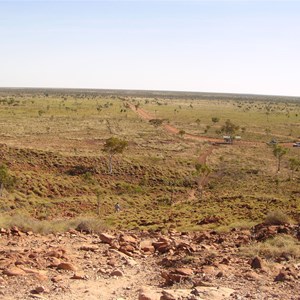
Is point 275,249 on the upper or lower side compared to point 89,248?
upper

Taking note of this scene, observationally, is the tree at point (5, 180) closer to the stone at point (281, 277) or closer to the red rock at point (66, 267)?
the red rock at point (66, 267)

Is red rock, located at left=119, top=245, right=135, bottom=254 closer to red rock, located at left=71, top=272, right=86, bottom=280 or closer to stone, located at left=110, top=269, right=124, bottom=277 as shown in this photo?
stone, located at left=110, top=269, right=124, bottom=277

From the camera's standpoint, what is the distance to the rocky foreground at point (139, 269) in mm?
7742

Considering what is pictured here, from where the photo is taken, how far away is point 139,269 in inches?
372

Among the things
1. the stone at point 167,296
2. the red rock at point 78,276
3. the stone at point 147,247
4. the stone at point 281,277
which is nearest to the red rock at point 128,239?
the stone at point 147,247

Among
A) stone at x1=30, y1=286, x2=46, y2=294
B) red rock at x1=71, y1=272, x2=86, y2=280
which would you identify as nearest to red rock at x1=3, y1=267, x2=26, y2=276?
stone at x1=30, y1=286, x2=46, y2=294

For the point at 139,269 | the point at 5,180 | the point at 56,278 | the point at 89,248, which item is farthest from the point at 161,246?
the point at 5,180

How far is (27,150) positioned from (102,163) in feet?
22.8

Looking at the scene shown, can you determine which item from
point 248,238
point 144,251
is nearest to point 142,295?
point 144,251

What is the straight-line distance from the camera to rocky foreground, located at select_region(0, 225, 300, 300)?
774cm

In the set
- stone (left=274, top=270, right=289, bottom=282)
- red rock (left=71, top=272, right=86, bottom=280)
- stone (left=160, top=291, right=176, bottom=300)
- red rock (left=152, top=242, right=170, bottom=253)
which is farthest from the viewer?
red rock (left=152, top=242, right=170, bottom=253)

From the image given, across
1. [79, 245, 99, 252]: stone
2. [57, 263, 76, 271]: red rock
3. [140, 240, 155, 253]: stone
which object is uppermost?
[57, 263, 76, 271]: red rock

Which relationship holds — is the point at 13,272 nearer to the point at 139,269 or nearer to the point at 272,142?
the point at 139,269

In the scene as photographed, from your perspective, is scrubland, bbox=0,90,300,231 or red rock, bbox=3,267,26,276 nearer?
red rock, bbox=3,267,26,276
